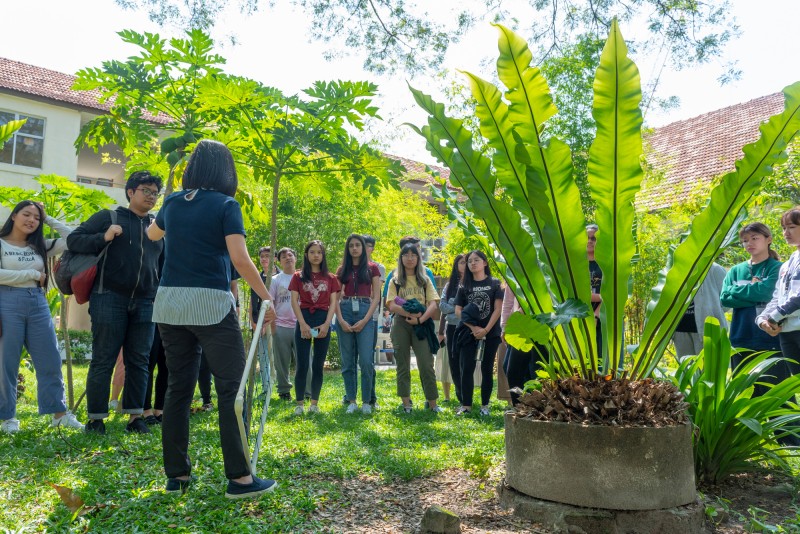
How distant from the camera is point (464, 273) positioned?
24.8ft

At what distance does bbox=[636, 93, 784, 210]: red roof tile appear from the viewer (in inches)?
799

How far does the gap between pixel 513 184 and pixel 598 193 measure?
46 centimetres

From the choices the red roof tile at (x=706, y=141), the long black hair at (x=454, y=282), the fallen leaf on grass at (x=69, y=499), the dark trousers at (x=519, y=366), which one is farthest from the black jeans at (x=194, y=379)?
the red roof tile at (x=706, y=141)

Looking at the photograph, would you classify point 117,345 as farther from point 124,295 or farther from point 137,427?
point 137,427

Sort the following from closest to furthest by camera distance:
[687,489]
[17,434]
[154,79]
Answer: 1. [687,489]
2. [17,434]
3. [154,79]

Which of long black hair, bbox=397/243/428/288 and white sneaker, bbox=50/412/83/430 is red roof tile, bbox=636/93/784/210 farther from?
white sneaker, bbox=50/412/83/430

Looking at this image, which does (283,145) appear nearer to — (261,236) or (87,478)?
(87,478)

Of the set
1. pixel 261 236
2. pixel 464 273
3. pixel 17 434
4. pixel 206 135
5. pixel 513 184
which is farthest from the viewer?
pixel 261 236

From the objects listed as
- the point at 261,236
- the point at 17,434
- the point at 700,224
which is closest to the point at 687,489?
the point at 700,224

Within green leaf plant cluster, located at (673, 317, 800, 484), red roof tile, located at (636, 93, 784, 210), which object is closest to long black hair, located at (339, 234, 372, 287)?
green leaf plant cluster, located at (673, 317, 800, 484)

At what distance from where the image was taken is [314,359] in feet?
23.9

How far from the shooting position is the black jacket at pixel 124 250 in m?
5.12

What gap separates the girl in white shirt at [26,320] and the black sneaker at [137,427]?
1.68 ft

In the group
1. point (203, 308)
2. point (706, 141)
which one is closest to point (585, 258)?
point (203, 308)
